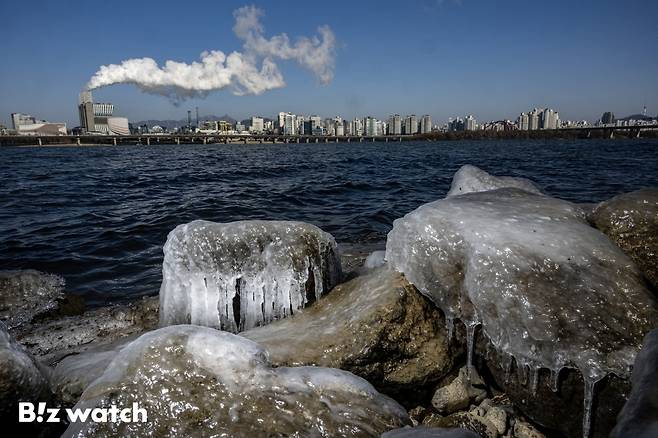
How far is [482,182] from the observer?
802cm

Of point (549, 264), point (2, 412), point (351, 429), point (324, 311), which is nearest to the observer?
point (351, 429)

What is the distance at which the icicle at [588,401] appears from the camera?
10.4ft

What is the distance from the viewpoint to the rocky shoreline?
2867 mm

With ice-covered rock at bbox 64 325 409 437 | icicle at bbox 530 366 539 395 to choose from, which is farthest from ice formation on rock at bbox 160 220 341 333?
icicle at bbox 530 366 539 395

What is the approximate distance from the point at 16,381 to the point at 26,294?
4.53 meters

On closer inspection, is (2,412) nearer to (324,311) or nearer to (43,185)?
(324,311)

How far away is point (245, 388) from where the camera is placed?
9.59 feet

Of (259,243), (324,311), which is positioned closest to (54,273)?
(259,243)

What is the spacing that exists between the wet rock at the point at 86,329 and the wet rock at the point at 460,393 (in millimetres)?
4134

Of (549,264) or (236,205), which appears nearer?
(549,264)

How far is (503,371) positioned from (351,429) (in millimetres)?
1807

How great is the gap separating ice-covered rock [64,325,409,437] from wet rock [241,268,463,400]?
0.51m

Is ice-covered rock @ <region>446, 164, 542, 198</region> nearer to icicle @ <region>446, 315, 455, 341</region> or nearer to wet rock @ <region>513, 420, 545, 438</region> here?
icicle @ <region>446, 315, 455, 341</region>

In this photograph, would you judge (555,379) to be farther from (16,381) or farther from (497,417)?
(16,381)
